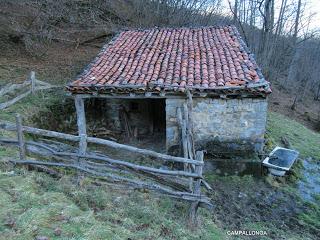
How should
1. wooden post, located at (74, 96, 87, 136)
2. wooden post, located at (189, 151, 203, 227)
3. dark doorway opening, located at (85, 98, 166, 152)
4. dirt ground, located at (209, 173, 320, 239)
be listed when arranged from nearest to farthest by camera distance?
wooden post, located at (189, 151, 203, 227) < dirt ground, located at (209, 173, 320, 239) < wooden post, located at (74, 96, 87, 136) < dark doorway opening, located at (85, 98, 166, 152)

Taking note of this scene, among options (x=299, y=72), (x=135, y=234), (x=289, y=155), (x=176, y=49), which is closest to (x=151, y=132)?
(x=176, y=49)

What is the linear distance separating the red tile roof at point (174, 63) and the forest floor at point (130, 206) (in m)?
2.33

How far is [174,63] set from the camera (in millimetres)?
9398

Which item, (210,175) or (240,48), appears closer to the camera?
(210,175)

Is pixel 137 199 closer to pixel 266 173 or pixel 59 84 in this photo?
pixel 266 173

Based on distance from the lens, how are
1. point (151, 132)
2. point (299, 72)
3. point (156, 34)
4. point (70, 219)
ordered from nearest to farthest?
1. point (70, 219)
2. point (151, 132)
3. point (156, 34)
4. point (299, 72)

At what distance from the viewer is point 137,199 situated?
567 centimetres

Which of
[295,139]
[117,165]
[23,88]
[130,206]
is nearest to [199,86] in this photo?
[117,165]

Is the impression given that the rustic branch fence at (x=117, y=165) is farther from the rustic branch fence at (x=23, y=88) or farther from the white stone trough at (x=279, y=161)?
the rustic branch fence at (x=23, y=88)

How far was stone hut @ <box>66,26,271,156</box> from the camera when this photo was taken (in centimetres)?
812

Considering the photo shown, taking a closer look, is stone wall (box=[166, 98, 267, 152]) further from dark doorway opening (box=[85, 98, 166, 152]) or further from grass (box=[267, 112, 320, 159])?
grass (box=[267, 112, 320, 159])

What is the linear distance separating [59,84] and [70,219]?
8821mm
